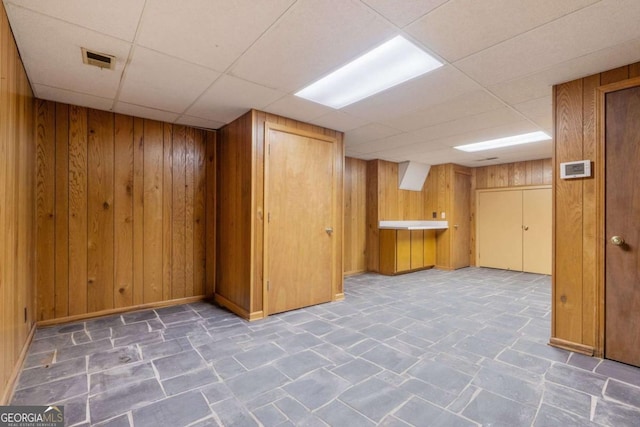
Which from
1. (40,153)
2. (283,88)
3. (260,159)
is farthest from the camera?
(260,159)

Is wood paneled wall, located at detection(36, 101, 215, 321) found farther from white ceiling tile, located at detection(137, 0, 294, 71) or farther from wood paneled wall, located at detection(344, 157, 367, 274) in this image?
wood paneled wall, located at detection(344, 157, 367, 274)

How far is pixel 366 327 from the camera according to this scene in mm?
3113

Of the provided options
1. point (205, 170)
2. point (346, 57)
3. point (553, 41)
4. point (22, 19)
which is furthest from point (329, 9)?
point (205, 170)

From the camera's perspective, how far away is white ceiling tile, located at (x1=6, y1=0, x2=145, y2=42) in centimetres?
170

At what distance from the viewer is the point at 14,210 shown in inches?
82.8

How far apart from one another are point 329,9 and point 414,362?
8.42 ft

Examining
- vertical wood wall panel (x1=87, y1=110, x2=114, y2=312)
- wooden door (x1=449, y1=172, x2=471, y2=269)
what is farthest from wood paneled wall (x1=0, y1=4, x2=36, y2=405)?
wooden door (x1=449, y1=172, x2=471, y2=269)

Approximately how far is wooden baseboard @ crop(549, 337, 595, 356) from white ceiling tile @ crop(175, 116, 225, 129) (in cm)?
437

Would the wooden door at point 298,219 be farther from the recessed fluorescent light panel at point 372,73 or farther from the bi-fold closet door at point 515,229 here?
the bi-fold closet door at point 515,229

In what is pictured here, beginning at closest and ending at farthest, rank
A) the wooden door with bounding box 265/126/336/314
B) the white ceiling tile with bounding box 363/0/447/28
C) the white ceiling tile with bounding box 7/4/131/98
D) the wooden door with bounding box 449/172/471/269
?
the white ceiling tile with bounding box 363/0/447/28
the white ceiling tile with bounding box 7/4/131/98
the wooden door with bounding box 265/126/336/314
the wooden door with bounding box 449/172/471/269

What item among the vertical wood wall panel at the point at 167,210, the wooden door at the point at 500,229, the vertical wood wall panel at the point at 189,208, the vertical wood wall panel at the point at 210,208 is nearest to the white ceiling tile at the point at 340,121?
the vertical wood wall panel at the point at 210,208

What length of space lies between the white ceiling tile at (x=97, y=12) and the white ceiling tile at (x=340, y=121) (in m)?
2.09

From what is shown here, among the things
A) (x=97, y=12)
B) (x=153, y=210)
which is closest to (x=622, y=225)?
(x=97, y=12)

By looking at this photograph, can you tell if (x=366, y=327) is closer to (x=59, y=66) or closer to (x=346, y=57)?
(x=346, y=57)
